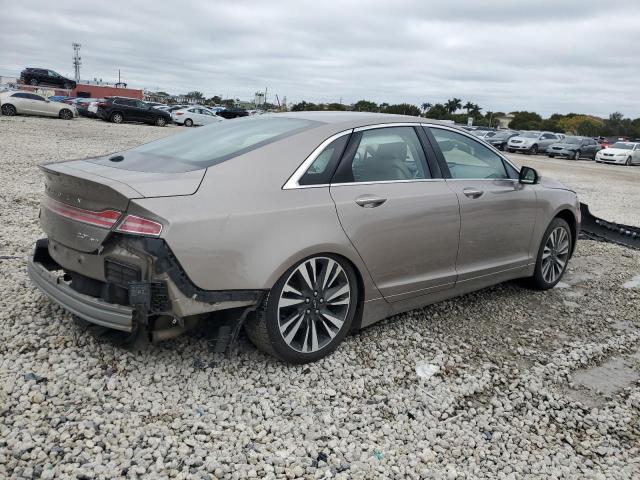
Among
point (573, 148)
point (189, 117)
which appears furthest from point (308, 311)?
point (189, 117)

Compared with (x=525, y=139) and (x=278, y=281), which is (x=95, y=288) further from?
(x=525, y=139)

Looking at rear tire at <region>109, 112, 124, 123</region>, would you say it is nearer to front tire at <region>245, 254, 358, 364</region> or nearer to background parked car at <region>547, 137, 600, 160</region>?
background parked car at <region>547, 137, 600, 160</region>

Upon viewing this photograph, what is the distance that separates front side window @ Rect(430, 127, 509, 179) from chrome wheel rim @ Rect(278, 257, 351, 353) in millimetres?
1439

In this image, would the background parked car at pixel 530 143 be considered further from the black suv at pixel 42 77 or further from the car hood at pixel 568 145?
the black suv at pixel 42 77

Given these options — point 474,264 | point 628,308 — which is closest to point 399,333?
point 474,264

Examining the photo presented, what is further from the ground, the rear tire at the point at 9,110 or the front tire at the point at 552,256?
the front tire at the point at 552,256

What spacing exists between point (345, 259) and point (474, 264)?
55.4 inches

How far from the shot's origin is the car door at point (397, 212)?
11.7 feet

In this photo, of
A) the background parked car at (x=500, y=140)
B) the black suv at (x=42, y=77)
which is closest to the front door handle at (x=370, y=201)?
the background parked car at (x=500, y=140)

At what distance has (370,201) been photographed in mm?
3625

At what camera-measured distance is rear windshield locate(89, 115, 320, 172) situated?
3314 mm

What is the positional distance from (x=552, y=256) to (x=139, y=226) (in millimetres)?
4018

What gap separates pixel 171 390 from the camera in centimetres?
311

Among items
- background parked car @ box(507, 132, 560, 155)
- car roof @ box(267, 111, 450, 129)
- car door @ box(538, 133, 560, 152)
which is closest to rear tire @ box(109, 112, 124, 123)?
background parked car @ box(507, 132, 560, 155)
